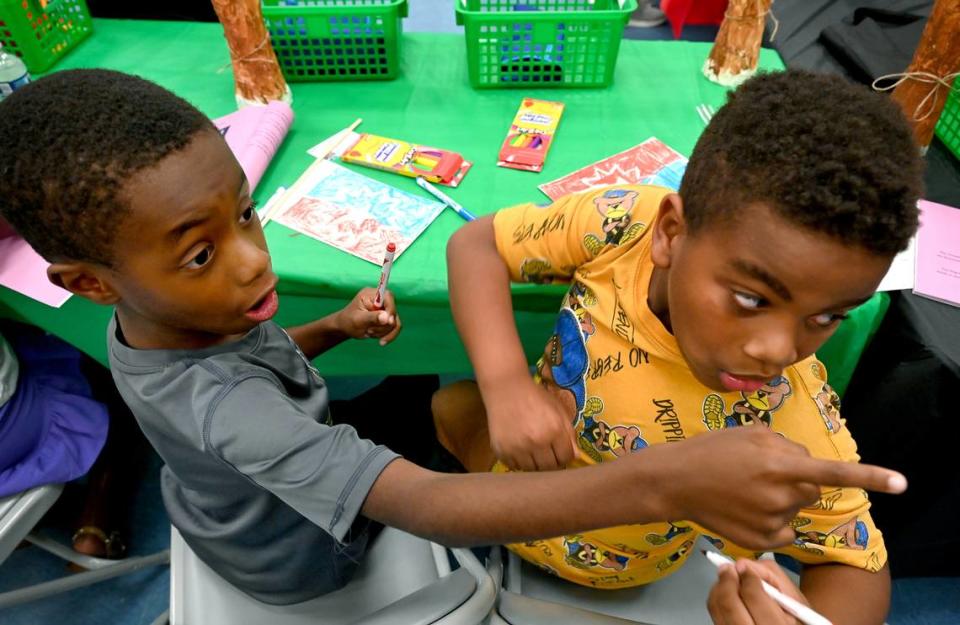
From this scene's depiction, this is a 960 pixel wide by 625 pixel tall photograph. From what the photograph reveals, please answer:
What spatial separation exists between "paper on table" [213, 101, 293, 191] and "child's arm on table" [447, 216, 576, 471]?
1.47 feet

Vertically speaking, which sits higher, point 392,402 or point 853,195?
point 853,195

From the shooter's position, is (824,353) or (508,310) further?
(824,353)

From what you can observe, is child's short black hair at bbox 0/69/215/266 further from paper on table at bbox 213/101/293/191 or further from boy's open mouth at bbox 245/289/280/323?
paper on table at bbox 213/101/293/191

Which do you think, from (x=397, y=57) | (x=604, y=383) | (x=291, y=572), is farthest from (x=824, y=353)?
(x=397, y=57)

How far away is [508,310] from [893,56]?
1195 mm

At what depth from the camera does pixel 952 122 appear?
1.26 m

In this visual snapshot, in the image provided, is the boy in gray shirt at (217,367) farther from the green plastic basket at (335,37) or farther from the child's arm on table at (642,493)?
the green plastic basket at (335,37)

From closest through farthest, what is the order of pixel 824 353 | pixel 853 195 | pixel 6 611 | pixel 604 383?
1. pixel 853 195
2. pixel 604 383
3. pixel 824 353
4. pixel 6 611

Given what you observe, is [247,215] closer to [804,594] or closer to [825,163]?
[825,163]

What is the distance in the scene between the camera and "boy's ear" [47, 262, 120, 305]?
645 mm

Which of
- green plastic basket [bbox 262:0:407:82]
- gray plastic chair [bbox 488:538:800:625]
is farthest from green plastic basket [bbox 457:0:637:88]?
gray plastic chair [bbox 488:538:800:625]

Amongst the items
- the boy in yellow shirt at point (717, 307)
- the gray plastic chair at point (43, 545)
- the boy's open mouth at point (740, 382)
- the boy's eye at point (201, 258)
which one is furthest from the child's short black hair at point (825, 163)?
the gray plastic chair at point (43, 545)

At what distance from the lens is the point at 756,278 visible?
0.58m

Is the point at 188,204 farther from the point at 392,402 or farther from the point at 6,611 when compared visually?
the point at 6,611
